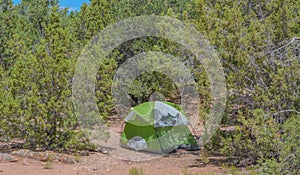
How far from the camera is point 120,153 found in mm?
11805

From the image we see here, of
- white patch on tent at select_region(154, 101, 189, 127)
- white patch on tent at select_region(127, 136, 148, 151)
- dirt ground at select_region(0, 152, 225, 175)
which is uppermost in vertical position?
white patch on tent at select_region(154, 101, 189, 127)

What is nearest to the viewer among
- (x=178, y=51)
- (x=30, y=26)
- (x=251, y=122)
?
(x=251, y=122)

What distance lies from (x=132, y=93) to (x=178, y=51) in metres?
4.74

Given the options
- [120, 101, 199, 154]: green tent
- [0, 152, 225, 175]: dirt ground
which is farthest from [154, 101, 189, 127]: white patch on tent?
[0, 152, 225, 175]: dirt ground

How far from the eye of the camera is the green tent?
11.9 metres

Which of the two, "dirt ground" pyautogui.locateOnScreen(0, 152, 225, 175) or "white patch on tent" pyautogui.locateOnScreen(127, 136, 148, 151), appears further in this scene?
"white patch on tent" pyautogui.locateOnScreen(127, 136, 148, 151)

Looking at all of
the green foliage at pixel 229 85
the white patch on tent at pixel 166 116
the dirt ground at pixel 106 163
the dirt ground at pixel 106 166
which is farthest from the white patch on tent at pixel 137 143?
the green foliage at pixel 229 85

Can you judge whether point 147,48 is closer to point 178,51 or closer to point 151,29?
point 151,29

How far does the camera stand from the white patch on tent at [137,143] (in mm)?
12031

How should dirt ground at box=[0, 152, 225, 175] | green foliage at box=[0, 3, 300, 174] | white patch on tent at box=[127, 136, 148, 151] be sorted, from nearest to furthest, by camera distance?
green foliage at box=[0, 3, 300, 174] < dirt ground at box=[0, 152, 225, 175] < white patch on tent at box=[127, 136, 148, 151]

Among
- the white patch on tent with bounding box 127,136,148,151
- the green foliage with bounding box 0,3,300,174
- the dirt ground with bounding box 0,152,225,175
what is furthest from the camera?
the white patch on tent with bounding box 127,136,148,151

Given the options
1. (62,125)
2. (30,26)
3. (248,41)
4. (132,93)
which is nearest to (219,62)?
(248,41)

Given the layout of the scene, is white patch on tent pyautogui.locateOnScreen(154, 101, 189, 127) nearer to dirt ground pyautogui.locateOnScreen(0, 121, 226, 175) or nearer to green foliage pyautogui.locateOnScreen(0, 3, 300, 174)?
dirt ground pyautogui.locateOnScreen(0, 121, 226, 175)

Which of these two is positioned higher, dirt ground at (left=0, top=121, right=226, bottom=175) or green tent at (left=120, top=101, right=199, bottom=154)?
green tent at (left=120, top=101, right=199, bottom=154)
